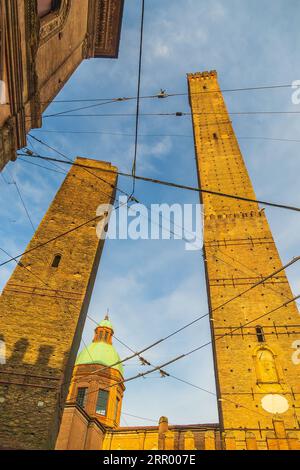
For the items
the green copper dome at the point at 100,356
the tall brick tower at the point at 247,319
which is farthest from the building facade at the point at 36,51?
the green copper dome at the point at 100,356

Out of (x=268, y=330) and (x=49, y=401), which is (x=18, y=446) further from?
(x=268, y=330)

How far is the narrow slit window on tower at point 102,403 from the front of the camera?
78.8 feet

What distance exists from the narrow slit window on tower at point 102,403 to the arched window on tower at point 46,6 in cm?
2395

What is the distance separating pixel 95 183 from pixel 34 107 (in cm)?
830

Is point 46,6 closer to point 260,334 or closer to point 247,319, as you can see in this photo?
point 247,319

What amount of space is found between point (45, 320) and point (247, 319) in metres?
7.29

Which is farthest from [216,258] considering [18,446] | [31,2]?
[31,2]

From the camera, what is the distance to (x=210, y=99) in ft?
84.7

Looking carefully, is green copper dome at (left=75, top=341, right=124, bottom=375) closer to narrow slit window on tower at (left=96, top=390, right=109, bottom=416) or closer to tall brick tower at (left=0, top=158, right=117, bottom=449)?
narrow slit window on tower at (left=96, top=390, right=109, bottom=416)

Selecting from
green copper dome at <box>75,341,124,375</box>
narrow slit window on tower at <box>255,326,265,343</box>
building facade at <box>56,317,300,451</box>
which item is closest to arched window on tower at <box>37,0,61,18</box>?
building facade at <box>56,317,300,451</box>

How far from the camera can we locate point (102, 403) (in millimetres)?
24562

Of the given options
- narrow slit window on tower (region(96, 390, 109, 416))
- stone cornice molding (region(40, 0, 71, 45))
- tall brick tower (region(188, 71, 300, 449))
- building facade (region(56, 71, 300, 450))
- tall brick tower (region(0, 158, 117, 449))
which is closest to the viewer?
stone cornice molding (region(40, 0, 71, 45))

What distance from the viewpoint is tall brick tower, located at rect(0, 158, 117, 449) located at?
26.0ft

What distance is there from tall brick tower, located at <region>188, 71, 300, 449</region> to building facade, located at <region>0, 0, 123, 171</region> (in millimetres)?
7639
